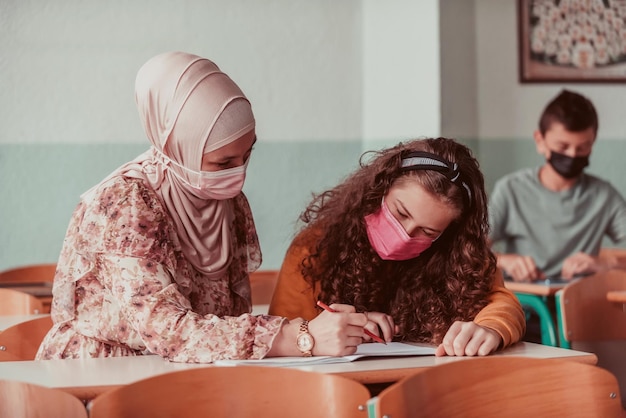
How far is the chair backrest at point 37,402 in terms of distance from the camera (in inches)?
54.0

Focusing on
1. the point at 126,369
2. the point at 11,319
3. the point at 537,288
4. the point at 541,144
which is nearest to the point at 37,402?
the point at 126,369

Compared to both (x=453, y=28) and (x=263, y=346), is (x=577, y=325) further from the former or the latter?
→ (x=453, y=28)

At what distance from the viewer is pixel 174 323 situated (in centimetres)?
171

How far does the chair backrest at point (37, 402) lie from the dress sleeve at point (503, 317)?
903 mm

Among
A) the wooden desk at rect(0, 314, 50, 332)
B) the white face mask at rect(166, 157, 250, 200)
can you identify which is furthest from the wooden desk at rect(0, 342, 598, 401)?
the wooden desk at rect(0, 314, 50, 332)

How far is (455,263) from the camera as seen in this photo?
216cm

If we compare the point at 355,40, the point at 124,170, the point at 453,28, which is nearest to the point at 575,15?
the point at 453,28

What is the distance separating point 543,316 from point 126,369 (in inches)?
99.4

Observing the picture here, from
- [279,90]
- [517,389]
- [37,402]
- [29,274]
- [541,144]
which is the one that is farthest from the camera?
[279,90]

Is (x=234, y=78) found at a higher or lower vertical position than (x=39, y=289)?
higher

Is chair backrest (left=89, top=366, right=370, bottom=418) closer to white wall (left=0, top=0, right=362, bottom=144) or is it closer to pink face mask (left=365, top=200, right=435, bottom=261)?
pink face mask (left=365, top=200, right=435, bottom=261)

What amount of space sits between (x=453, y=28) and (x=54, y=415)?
13.1 ft

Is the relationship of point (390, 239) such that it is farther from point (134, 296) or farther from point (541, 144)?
point (541, 144)

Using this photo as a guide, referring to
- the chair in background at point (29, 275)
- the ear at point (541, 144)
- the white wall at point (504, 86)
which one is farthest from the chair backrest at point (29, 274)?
the ear at point (541, 144)
